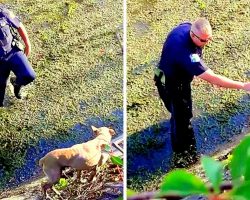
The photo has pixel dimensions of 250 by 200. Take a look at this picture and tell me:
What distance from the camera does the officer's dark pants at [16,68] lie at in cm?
178

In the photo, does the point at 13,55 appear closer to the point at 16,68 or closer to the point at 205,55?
the point at 16,68

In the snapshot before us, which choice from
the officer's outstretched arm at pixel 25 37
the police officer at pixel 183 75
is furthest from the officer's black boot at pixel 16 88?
the police officer at pixel 183 75

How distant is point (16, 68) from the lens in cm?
181

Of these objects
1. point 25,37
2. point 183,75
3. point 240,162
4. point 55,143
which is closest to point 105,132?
point 55,143

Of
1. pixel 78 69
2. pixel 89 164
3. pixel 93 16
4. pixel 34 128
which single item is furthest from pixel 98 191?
pixel 93 16

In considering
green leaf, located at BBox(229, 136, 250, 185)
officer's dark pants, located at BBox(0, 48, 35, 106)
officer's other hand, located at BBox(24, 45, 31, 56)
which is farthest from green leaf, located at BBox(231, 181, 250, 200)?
officer's other hand, located at BBox(24, 45, 31, 56)

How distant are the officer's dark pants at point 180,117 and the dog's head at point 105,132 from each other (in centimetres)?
18

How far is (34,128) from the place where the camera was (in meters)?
1.83

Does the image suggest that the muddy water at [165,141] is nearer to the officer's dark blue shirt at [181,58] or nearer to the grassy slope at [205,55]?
the grassy slope at [205,55]

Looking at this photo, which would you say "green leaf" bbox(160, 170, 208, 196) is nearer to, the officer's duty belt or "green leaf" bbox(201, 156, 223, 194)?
"green leaf" bbox(201, 156, 223, 194)

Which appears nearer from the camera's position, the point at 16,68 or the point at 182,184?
the point at 182,184

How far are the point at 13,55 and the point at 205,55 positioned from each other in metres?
0.58

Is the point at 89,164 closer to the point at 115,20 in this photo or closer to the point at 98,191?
the point at 98,191

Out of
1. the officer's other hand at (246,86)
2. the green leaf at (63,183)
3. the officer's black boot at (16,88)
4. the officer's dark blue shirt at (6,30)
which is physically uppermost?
the officer's dark blue shirt at (6,30)
